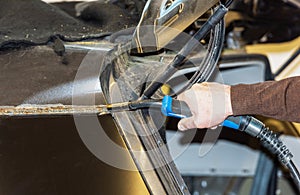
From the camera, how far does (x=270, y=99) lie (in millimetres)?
769

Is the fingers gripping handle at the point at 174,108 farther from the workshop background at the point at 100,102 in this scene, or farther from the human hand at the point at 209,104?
the workshop background at the point at 100,102

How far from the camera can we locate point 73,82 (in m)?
0.93

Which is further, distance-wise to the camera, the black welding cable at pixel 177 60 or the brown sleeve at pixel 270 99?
the black welding cable at pixel 177 60

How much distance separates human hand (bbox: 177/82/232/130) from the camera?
80 centimetres

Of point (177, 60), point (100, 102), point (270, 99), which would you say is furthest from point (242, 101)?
point (100, 102)

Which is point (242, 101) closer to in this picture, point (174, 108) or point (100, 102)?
point (174, 108)

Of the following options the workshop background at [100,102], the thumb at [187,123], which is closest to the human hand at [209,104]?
the thumb at [187,123]

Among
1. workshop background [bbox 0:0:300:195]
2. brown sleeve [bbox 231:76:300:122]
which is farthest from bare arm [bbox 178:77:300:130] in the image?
workshop background [bbox 0:0:300:195]

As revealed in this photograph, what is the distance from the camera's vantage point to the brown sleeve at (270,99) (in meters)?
0.75

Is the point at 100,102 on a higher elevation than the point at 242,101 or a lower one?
lower

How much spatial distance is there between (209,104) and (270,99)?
99 mm

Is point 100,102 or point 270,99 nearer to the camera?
point 270,99

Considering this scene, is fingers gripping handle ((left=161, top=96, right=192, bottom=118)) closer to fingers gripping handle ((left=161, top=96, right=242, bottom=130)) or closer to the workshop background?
fingers gripping handle ((left=161, top=96, right=242, bottom=130))

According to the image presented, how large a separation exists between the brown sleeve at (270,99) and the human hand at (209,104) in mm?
13
